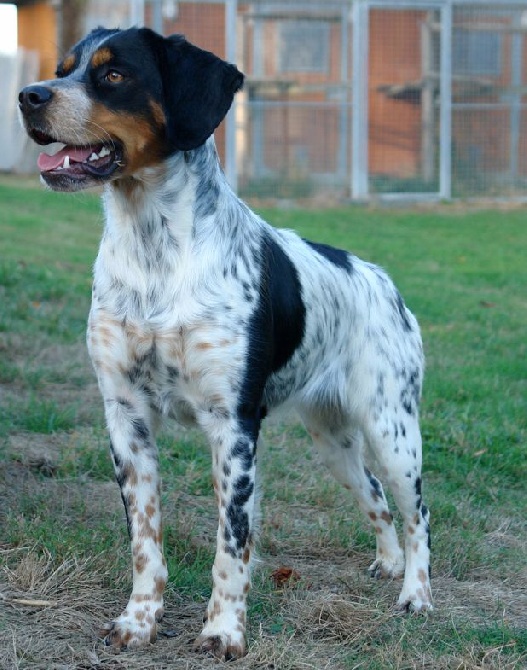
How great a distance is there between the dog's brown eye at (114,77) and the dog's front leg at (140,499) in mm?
986

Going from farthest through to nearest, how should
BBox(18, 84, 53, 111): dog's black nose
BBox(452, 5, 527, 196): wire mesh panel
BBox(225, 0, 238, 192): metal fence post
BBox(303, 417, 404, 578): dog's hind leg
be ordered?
BBox(452, 5, 527, 196): wire mesh panel < BBox(225, 0, 238, 192): metal fence post < BBox(303, 417, 404, 578): dog's hind leg < BBox(18, 84, 53, 111): dog's black nose

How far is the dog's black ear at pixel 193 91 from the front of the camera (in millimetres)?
3451

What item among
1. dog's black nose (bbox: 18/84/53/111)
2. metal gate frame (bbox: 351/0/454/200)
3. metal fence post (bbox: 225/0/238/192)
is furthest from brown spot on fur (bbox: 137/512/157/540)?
metal gate frame (bbox: 351/0/454/200)

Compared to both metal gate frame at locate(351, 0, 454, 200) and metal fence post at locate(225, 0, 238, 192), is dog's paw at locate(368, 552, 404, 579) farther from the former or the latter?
metal gate frame at locate(351, 0, 454, 200)

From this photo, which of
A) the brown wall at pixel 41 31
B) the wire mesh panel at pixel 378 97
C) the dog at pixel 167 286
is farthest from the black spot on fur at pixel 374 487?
the brown wall at pixel 41 31

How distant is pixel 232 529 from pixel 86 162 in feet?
3.98

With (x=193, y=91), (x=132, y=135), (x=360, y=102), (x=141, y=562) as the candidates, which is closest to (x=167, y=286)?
(x=132, y=135)

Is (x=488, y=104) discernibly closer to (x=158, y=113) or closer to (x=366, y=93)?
(x=366, y=93)

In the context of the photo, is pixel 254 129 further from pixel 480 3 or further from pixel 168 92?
pixel 168 92

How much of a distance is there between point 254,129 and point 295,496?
1296 cm

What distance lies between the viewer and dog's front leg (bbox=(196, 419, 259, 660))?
11.3 feet

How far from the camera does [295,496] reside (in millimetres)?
4953

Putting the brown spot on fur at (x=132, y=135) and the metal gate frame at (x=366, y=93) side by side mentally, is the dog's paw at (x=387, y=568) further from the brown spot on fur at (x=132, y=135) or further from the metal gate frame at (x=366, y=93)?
the metal gate frame at (x=366, y=93)

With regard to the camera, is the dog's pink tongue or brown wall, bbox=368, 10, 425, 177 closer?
the dog's pink tongue
